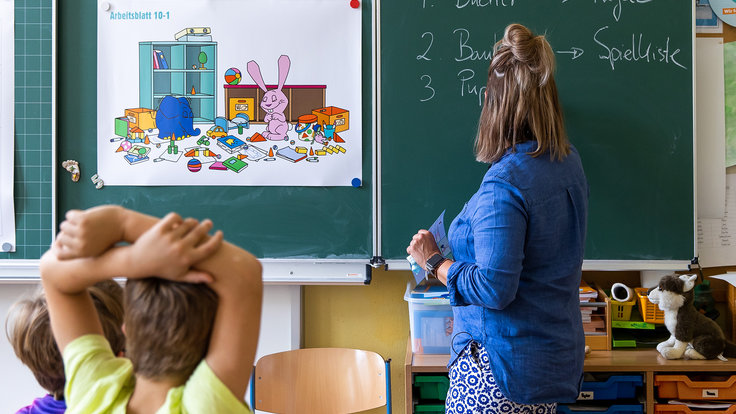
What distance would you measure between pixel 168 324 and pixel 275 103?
1.72m

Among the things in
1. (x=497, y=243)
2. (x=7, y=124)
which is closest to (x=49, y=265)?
(x=497, y=243)

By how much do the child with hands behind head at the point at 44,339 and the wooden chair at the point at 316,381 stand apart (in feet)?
3.11

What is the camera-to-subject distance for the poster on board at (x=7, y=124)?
2.53m

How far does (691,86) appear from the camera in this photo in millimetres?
2371

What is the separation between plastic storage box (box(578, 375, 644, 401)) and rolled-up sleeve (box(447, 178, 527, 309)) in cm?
82

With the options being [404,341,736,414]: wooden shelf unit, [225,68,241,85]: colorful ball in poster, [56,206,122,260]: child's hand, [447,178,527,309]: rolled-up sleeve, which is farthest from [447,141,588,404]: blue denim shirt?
[225,68,241,85]: colorful ball in poster

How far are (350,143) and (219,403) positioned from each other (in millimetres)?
1720

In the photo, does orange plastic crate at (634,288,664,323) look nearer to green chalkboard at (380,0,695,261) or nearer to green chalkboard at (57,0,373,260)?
green chalkboard at (380,0,695,261)

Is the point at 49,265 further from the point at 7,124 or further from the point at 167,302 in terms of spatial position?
the point at 7,124

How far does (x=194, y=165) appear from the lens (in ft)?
8.18

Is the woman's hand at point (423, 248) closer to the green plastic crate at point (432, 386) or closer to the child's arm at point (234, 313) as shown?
the green plastic crate at point (432, 386)

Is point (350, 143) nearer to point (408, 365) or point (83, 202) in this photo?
point (408, 365)

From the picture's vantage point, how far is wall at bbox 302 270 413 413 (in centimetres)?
265

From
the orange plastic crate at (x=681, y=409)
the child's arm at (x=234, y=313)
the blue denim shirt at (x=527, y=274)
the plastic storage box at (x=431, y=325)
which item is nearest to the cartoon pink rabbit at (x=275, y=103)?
the plastic storage box at (x=431, y=325)
